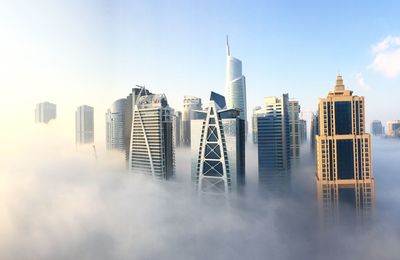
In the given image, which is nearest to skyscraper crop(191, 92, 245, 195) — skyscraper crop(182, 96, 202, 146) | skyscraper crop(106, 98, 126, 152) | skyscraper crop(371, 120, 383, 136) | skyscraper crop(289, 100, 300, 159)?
skyscraper crop(106, 98, 126, 152)

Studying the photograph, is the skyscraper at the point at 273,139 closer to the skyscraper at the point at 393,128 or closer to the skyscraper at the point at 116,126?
the skyscraper at the point at 116,126

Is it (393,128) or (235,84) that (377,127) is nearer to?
(393,128)

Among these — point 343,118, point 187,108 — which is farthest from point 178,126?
point 343,118

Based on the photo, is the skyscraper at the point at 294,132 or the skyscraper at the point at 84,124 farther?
the skyscraper at the point at 294,132

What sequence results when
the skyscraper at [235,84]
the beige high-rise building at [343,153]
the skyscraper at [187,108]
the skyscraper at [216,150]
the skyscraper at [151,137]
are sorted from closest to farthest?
1. the beige high-rise building at [343,153]
2. the skyscraper at [216,150]
3. the skyscraper at [151,137]
4. the skyscraper at [187,108]
5. the skyscraper at [235,84]

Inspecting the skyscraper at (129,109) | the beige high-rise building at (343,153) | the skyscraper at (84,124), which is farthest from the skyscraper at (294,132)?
the skyscraper at (84,124)

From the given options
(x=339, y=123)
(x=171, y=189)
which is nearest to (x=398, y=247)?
(x=339, y=123)
